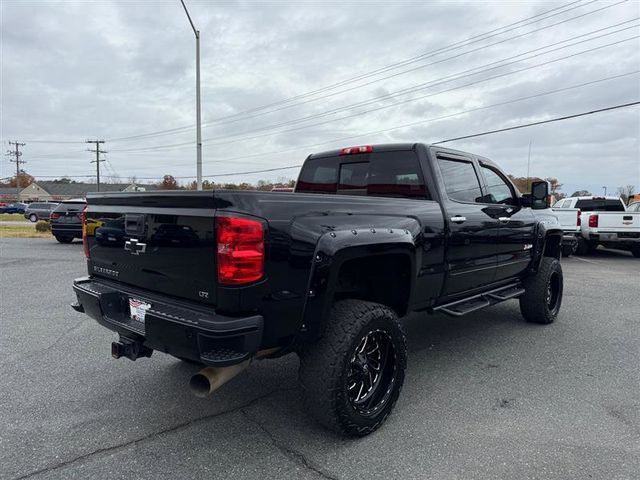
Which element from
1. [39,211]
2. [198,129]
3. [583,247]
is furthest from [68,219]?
[39,211]

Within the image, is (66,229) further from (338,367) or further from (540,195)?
(338,367)

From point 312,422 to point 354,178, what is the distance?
7.65 ft

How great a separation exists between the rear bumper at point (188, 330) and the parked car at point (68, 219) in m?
13.0

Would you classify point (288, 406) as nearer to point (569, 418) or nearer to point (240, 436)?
point (240, 436)

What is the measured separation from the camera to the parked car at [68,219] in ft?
46.9

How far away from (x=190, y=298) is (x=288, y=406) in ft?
4.21

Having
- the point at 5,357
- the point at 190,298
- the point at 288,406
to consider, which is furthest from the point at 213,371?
the point at 5,357

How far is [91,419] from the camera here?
308cm

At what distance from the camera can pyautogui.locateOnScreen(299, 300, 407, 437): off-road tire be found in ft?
8.80

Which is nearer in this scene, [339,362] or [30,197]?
[339,362]

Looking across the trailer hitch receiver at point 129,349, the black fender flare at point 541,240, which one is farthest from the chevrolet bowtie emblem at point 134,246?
the black fender flare at point 541,240

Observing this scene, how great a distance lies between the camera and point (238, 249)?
7.71 ft

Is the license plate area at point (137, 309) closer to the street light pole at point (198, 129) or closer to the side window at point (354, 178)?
the side window at point (354, 178)

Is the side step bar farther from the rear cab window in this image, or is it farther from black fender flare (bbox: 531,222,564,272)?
the rear cab window
